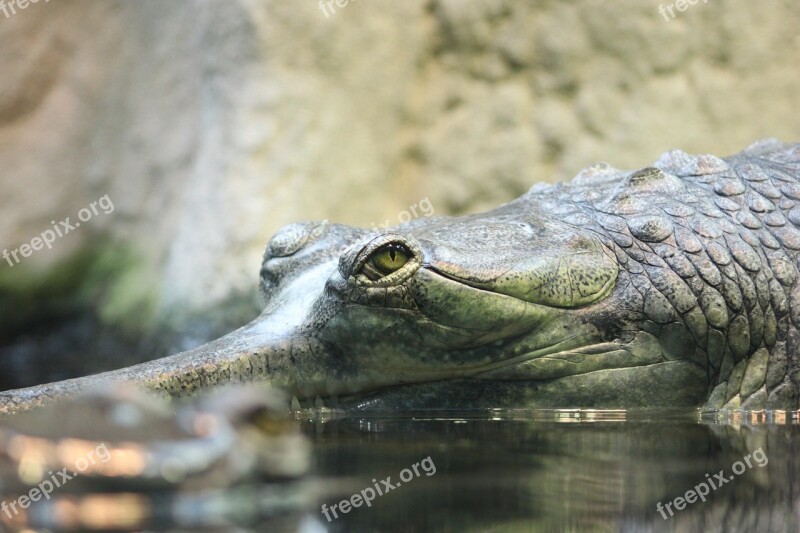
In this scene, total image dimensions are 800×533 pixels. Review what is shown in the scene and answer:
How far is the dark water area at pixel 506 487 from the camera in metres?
1.84

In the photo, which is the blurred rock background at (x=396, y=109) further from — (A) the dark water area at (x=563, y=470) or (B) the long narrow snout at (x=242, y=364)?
(A) the dark water area at (x=563, y=470)

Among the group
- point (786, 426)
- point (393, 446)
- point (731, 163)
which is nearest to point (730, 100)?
point (731, 163)

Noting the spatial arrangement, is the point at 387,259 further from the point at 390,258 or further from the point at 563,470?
the point at 563,470

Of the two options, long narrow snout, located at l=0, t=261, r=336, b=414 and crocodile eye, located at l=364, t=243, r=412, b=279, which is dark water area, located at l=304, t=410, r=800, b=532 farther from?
crocodile eye, located at l=364, t=243, r=412, b=279

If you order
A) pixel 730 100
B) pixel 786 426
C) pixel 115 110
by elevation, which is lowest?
pixel 786 426

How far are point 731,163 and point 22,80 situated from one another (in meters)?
4.95

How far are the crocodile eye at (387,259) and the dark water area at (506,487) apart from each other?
0.50 m

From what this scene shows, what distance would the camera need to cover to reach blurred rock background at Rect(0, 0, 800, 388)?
564 cm

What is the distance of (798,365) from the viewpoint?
145 inches

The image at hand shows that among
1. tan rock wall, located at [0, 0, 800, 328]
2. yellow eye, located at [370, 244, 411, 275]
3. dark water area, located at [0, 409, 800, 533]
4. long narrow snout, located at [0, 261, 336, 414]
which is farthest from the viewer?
tan rock wall, located at [0, 0, 800, 328]

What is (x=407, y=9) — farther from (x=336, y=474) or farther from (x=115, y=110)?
(x=336, y=474)

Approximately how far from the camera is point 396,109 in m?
6.12

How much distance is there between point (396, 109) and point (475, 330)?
119 inches

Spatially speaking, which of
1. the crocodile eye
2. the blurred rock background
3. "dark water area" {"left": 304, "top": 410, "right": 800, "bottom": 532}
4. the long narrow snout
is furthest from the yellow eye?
the blurred rock background
